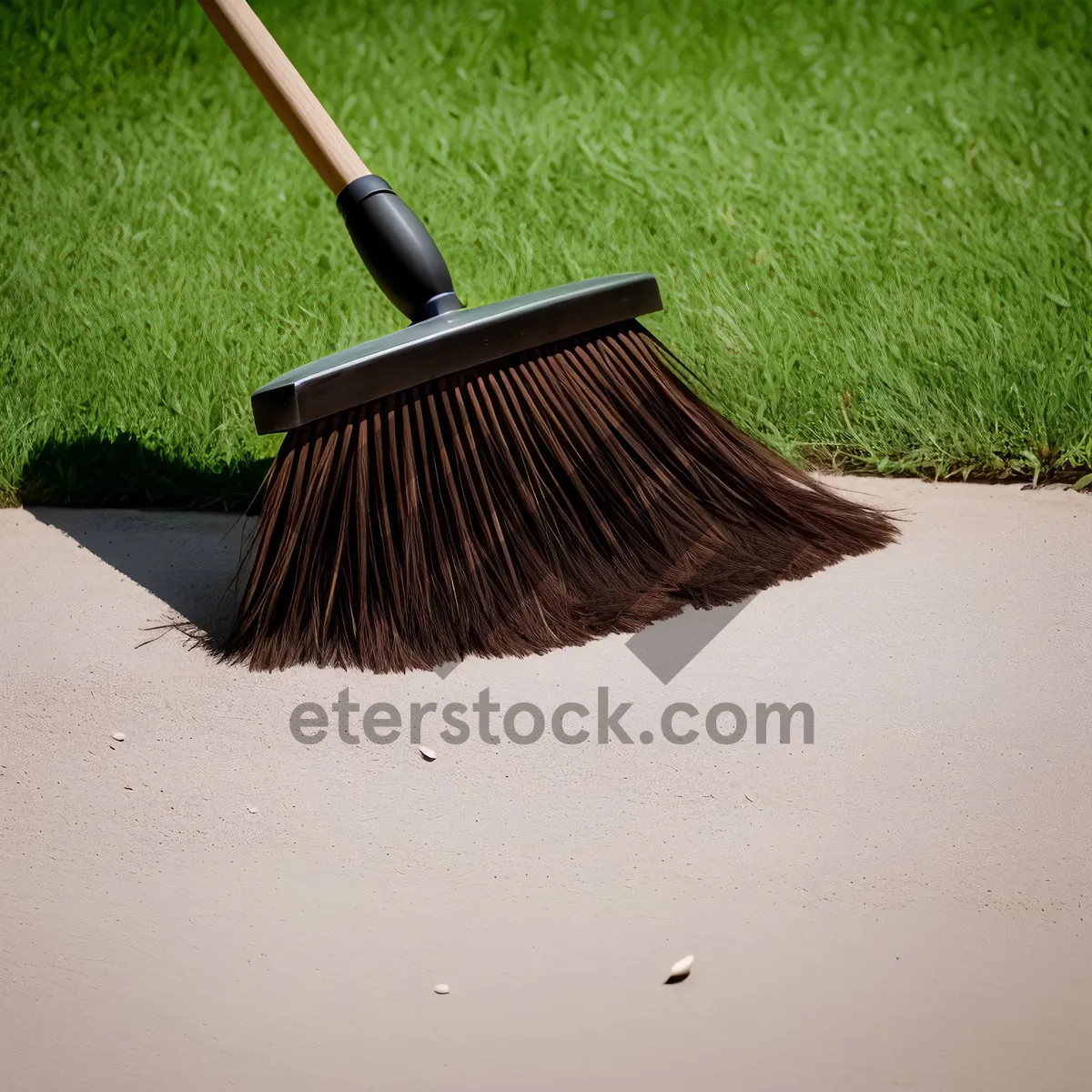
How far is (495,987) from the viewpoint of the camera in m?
1.40

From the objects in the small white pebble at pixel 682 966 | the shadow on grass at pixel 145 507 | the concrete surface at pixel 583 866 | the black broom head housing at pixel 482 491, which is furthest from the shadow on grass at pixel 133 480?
the small white pebble at pixel 682 966

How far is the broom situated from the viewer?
213cm

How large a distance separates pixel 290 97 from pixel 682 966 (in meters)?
1.79

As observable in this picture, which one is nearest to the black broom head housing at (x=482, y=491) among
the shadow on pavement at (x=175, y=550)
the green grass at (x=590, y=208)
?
the shadow on pavement at (x=175, y=550)

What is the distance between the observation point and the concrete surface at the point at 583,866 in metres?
1.33

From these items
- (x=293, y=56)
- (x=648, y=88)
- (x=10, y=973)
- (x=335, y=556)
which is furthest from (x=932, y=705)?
(x=293, y=56)

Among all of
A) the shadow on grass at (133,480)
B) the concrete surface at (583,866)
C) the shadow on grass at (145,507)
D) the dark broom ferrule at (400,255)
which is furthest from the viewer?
the shadow on grass at (133,480)

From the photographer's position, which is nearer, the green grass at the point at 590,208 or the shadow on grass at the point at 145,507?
the shadow on grass at the point at 145,507

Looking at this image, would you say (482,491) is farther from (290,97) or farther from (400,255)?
(290,97)

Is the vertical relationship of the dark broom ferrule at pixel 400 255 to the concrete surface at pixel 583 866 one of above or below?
above

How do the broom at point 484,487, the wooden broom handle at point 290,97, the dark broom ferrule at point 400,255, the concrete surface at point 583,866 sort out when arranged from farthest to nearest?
the wooden broom handle at point 290,97 < the dark broom ferrule at point 400,255 < the broom at point 484,487 < the concrete surface at point 583,866

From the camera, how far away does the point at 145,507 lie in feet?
9.55

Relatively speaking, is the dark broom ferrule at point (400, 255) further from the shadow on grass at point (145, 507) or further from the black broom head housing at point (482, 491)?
the shadow on grass at point (145, 507)

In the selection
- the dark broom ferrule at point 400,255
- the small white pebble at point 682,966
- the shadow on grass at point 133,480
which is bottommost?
the small white pebble at point 682,966
